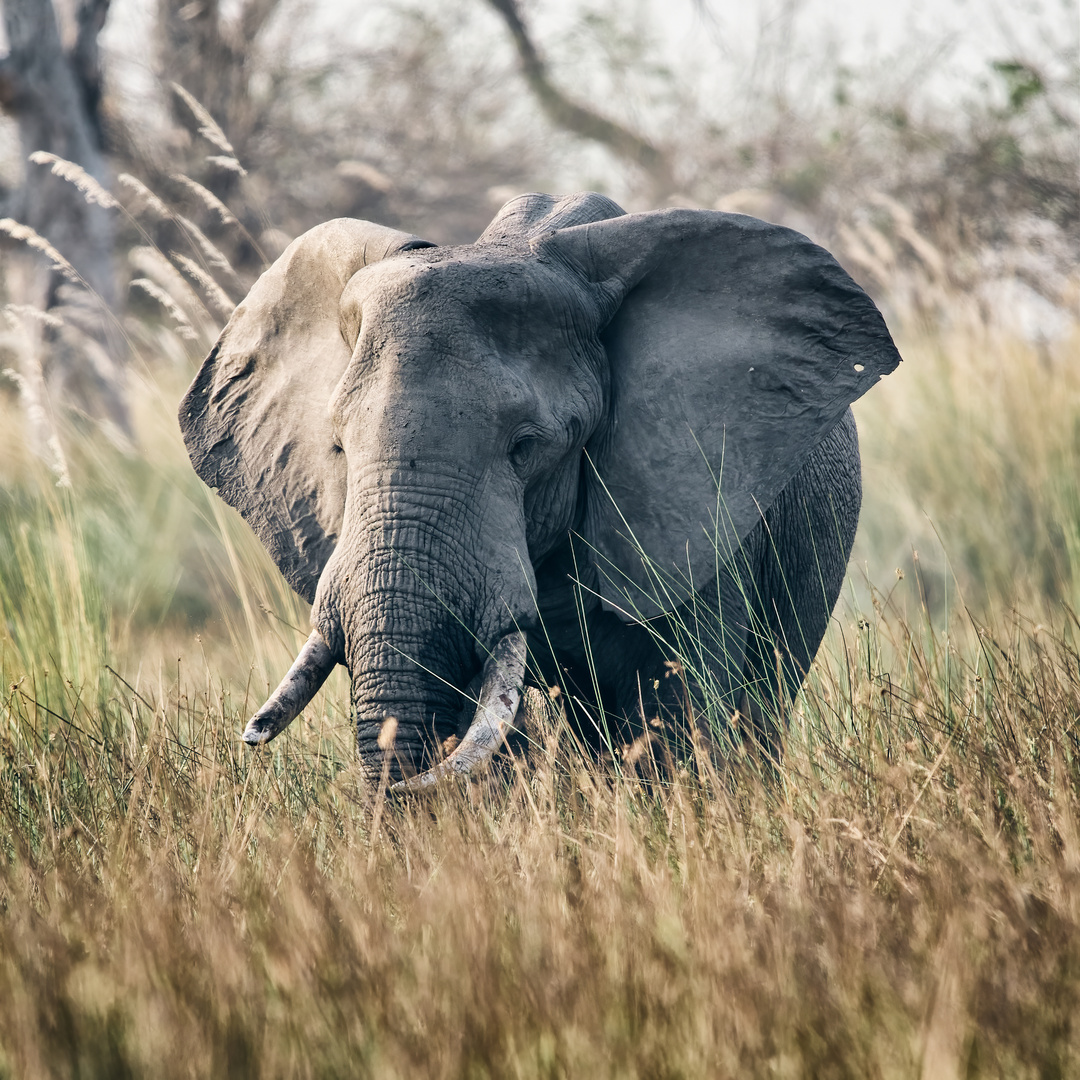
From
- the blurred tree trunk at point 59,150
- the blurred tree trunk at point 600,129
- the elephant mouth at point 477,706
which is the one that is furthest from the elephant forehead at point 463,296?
the blurred tree trunk at point 600,129

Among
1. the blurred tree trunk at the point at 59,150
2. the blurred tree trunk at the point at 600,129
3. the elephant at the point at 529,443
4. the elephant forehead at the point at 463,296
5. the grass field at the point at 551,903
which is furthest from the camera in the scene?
the blurred tree trunk at the point at 600,129

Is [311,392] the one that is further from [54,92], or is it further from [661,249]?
[54,92]

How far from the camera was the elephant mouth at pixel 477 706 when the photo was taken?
2.78 metres

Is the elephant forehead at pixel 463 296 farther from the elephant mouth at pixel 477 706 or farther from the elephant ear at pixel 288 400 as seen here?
the elephant mouth at pixel 477 706

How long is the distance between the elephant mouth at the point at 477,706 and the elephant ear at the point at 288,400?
53 cm

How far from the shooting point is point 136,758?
3.41m

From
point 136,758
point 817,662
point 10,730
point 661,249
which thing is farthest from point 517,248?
point 10,730

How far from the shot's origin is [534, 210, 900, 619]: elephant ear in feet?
11.6

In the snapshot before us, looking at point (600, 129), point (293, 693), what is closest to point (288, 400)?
point (293, 693)

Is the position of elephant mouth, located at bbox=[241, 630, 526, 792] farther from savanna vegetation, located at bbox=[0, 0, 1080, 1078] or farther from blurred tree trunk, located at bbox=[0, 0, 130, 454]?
blurred tree trunk, located at bbox=[0, 0, 130, 454]

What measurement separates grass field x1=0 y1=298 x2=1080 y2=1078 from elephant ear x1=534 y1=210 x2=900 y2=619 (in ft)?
2.14

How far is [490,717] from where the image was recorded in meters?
2.90

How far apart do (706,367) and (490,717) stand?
128cm

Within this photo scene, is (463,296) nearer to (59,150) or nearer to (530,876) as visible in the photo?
(530,876)
